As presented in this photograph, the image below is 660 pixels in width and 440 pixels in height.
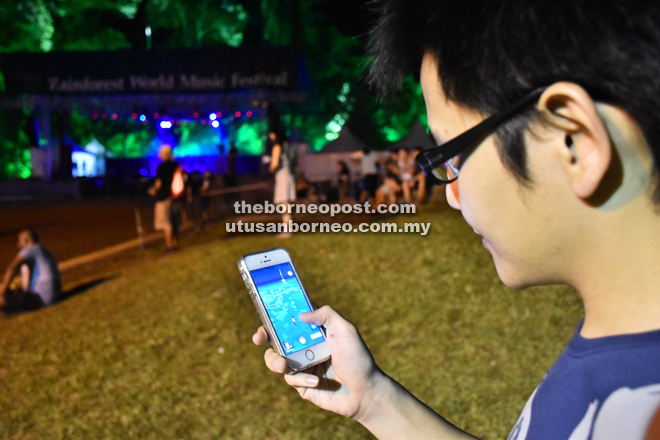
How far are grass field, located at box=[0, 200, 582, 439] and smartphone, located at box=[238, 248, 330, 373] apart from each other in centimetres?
176

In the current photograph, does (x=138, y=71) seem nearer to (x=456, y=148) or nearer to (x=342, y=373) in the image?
(x=342, y=373)

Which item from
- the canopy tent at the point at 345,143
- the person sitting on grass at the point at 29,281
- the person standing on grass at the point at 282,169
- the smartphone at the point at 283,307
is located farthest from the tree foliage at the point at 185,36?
the smartphone at the point at 283,307

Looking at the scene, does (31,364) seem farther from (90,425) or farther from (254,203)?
(254,203)

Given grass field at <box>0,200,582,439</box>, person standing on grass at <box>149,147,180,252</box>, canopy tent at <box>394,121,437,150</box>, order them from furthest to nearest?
1. canopy tent at <box>394,121,437,150</box>
2. person standing on grass at <box>149,147,180,252</box>
3. grass field at <box>0,200,582,439</box>

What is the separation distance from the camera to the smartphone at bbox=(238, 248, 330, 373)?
1624 millimetres

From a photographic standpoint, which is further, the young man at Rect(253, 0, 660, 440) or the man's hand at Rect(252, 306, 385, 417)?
the man's hand at Rect(252, 306, 385, 417)

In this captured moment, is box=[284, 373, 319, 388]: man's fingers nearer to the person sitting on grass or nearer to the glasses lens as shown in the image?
the glasses lens

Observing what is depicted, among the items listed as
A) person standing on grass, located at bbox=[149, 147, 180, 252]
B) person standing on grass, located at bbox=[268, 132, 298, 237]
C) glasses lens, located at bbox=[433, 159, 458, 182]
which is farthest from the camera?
person standing on grass, located at bbox=[268, 132, 298, 237]

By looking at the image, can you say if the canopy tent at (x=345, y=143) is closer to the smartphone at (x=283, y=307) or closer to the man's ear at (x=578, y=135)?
the smartphone at (x=283, y=307)

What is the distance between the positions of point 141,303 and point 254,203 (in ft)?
27.0

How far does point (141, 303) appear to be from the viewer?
5531mm

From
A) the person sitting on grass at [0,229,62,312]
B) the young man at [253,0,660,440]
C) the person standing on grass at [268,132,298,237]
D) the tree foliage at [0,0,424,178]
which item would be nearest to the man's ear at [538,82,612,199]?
the young man at [253,0,660,440]

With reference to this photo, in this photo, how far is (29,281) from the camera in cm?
591

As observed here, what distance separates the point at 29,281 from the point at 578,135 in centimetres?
647
